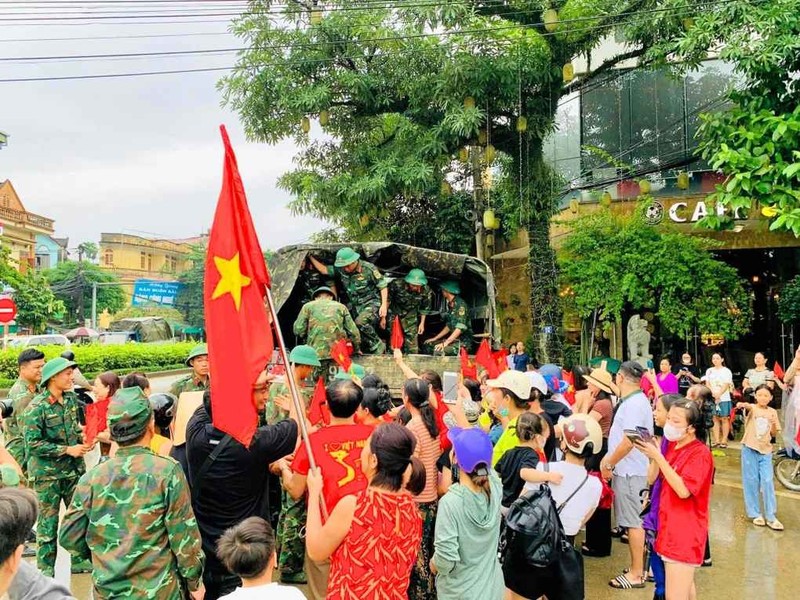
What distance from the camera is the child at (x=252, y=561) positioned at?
7.32 feet

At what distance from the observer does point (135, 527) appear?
2.76m

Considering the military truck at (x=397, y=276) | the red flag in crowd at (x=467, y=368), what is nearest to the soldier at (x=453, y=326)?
the military truck at (x=397, y=276)

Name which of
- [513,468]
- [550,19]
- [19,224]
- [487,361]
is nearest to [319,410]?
[513,468]

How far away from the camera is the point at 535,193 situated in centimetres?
1516

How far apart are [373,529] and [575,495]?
153cm

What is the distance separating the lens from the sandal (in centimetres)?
494

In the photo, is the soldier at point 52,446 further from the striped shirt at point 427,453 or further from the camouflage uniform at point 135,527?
the striped shirt at point 427,453

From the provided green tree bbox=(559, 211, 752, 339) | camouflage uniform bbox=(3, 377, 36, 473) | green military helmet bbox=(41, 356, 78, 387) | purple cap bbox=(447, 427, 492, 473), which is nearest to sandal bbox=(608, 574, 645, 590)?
purple cap bbox=(447, 427, 492, 473)

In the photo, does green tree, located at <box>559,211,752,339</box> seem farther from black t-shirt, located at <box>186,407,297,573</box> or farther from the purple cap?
black t-shirt, located at <box>186,407,297,573</box>

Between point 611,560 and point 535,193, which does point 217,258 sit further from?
point 535,193

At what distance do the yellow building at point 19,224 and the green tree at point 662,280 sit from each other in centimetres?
3627

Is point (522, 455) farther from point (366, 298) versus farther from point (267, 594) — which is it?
point (366, 298)

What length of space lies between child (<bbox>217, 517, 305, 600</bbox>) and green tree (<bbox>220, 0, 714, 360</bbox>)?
11175mm

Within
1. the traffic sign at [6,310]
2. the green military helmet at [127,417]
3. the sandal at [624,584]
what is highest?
the traffic sign at [6,310]
